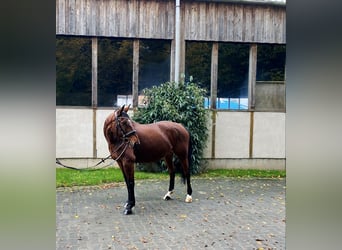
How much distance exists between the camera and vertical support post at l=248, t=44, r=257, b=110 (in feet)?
22.7

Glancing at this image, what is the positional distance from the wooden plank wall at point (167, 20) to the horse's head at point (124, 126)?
266cm

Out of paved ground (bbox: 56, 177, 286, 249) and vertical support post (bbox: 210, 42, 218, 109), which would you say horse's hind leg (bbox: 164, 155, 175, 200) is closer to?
paved ground (bbox: 56, 177, 286, 249)

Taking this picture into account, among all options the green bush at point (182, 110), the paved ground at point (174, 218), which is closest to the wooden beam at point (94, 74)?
the green bush at point (182, 110)

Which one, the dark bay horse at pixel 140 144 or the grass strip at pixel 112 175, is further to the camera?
the grass strip at pixel 112 175

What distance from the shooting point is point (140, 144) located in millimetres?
4559

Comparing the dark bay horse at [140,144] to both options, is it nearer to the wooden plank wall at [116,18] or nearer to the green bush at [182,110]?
the green bush at [182,110]

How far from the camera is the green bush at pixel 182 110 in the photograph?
6164 millimetres

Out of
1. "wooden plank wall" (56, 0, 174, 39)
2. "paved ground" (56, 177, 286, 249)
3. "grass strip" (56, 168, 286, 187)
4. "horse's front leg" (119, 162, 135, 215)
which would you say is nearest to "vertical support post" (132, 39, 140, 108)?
A: "wooden plank wall" (56, 0, 174, 39)

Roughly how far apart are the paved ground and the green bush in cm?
84

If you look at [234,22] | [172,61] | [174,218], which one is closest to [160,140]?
[174,218]

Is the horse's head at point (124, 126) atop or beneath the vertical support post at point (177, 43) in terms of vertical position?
beneath

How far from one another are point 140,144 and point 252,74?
3.25 meters
